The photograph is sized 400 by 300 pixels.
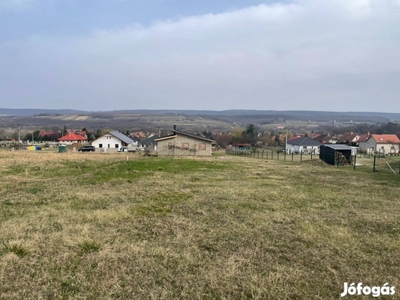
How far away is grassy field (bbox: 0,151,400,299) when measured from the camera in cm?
420

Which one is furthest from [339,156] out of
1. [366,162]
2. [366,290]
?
[366,290]

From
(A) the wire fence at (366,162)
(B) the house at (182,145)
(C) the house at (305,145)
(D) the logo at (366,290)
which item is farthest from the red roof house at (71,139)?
(D) the logo at (366,290)

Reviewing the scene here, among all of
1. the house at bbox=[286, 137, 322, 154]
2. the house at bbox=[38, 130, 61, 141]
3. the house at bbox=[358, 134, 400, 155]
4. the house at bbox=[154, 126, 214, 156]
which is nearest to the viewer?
the house at bbox=[154, 126, 214, 156]

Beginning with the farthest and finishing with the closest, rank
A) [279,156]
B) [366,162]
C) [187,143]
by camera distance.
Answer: [279,156], [187,143], [366,162]

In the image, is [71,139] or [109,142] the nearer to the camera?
[109,142]

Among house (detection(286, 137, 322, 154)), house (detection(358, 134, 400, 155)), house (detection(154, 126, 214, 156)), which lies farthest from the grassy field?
house (detection(358, 134, 400, 155))

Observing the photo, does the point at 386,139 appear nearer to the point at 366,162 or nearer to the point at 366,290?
the point at 366,162

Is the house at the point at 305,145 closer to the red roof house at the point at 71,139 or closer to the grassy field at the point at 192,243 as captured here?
the red roof house at the point at 71,139

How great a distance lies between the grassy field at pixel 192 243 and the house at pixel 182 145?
81.2 ft

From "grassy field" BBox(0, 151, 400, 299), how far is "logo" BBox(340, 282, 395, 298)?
0.32 feet

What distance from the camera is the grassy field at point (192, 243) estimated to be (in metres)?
4.20

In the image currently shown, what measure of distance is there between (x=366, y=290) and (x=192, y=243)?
2803mm

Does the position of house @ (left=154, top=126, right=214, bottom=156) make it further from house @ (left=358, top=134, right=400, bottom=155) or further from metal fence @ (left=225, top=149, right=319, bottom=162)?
house @ (left=358, top=134, right=400, bottom=155)

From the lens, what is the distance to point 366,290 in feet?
13.8
